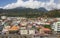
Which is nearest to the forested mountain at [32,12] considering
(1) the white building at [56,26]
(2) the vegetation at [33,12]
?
(2) the vegetation at [33,12]

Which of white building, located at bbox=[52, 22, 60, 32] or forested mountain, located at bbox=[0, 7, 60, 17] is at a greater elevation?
forested mountain, located at bbox=[0, 7, 60, 17]

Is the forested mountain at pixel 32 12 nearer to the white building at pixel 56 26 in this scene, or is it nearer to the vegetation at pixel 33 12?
the vegetation at pixel 33 12

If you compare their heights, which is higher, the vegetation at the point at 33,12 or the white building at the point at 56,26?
the vegetation at the point at 33,12

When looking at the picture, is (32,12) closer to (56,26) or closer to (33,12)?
(33,12)

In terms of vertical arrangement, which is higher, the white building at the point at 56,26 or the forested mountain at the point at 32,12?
the forested mountain at the point at 32,12

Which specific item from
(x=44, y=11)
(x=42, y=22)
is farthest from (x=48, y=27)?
(x=44, y=11)

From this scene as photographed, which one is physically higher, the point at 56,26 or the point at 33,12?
the point at 33,12

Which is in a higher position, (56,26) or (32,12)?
(32,12)

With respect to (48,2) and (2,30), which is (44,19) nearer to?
(48,2)

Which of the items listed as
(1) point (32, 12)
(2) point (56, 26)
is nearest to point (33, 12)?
(1) point (32, 12)

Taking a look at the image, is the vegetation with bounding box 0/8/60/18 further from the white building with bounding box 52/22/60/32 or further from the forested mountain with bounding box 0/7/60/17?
the white building with bounding box 52/22/60/32

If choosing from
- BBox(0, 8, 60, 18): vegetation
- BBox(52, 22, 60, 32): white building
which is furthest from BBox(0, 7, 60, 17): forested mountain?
BBox(52, 22, 60, 32): white building
